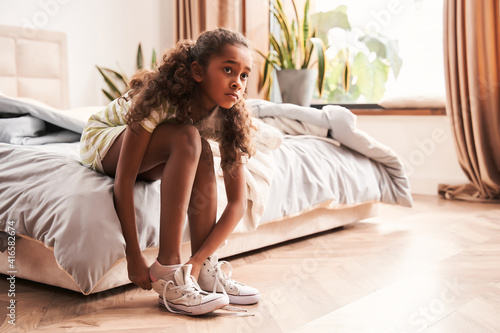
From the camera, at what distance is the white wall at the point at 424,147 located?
11.9 feet

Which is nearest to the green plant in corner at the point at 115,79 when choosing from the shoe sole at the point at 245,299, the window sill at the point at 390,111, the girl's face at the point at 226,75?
the window sill at the point at 390,111

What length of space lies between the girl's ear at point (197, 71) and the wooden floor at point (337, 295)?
0.58m

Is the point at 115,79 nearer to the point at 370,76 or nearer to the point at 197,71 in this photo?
the point at 370,76

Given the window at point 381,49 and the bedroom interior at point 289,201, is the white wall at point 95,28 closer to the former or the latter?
the bedroom interior at point 289,201

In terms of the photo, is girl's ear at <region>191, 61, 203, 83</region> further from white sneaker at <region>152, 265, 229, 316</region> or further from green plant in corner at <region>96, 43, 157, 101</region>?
green plant in corner at <region>96, 43, 157, 101</region>

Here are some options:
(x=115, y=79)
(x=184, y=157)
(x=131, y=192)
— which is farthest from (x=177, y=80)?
(x=115, y=79)

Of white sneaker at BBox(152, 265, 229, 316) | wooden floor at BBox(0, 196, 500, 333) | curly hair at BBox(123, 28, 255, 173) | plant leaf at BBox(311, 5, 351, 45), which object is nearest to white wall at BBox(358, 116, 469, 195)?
plant leaf at BBox(311, 5, 351, 45)

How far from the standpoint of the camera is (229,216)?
146 cm

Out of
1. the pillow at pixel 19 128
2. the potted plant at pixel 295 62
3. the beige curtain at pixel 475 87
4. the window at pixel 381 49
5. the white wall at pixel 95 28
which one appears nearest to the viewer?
the pillow at pixel 19 128

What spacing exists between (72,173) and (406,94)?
2814 mm

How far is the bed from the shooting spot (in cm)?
134

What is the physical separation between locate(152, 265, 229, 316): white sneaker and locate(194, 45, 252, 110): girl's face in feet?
1.40

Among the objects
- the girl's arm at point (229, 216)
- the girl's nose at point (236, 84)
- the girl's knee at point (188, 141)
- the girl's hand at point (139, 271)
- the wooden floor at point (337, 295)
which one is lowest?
the wooden floor at point (337, 295)

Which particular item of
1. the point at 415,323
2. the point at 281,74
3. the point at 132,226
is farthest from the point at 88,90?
the point at 415,323
